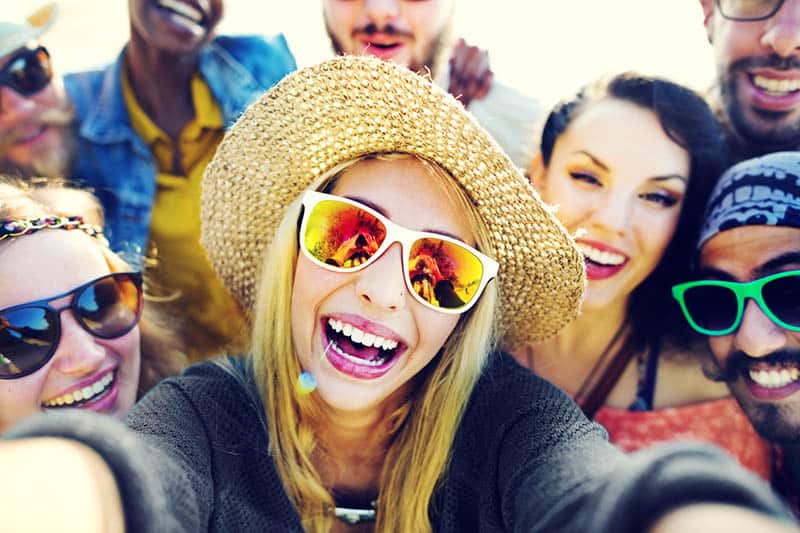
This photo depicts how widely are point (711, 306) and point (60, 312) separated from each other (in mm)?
2206

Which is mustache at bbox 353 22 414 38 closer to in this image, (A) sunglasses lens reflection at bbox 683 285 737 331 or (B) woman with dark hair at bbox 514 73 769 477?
(B) woman with dark hair at bbox 514 73 769 477

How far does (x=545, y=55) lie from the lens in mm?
3402

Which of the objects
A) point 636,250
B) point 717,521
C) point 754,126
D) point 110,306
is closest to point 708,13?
point 754,126

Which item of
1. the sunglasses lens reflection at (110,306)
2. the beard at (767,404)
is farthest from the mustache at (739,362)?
the sunglasses lens reflection at (110,306)

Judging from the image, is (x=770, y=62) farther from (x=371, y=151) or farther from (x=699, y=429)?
(x=371, y=151)

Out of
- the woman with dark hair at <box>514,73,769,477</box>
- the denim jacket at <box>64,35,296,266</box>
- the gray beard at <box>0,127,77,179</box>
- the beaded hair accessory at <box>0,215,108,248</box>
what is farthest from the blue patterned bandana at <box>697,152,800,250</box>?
the gray beard at <box>0,127,77,179</box>

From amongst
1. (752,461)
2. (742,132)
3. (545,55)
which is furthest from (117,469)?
(545,55)

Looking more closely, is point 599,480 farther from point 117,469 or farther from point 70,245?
point 70,245

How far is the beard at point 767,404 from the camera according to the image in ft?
7.02

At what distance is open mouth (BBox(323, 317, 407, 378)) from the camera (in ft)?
5.40

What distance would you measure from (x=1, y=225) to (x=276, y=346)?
3.18 ft

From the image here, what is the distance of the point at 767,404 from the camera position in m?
2.23

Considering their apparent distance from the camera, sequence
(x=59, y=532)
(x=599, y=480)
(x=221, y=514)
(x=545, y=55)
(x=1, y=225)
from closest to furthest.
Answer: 1. (x=59, y=532)
2. (x=599, y=480)
3. (x=221, y=514)
4. (x=1, y=225)
5. (x=545, y=55)

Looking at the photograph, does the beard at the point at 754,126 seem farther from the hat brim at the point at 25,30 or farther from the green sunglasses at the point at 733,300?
the hat brim at the point at 25,30
